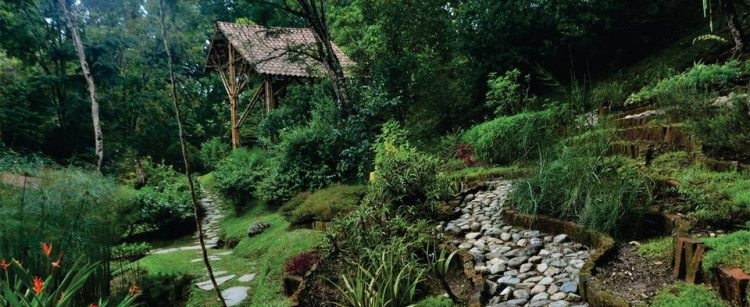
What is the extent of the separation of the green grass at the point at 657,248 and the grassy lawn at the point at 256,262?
2469 mm

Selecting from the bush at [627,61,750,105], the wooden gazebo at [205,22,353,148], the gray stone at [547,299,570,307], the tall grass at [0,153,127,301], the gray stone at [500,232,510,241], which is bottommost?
the gray stone at [547,299,570,307]

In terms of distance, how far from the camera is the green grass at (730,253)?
1.83m

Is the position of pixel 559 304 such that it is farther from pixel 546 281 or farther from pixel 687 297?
pixel 687 297

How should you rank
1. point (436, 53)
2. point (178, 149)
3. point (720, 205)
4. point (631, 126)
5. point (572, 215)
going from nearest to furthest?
point (720, 205), point (572, 215), point (631, 126), point (436, 53), point (178, 149)

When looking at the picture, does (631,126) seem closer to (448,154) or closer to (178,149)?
(448,154)

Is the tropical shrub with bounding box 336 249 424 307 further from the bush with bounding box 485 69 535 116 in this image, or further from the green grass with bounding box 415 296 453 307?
the bush with bounding box 485 69 535 116

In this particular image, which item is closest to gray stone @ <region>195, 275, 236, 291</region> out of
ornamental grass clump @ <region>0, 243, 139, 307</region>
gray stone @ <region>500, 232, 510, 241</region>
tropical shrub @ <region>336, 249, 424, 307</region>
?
ornamental grass clump @ <region>0, 243, 139, 307</region>

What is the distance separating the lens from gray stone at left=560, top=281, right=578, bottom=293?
226cm

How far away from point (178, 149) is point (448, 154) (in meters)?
14.7

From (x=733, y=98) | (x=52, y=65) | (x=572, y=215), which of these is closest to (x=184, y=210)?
(x=572, y=215)

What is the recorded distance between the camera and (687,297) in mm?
1857

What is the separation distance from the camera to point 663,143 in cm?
434

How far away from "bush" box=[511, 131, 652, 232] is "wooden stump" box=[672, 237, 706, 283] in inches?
25.1

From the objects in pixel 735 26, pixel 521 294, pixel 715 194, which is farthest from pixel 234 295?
pixel 735 26
